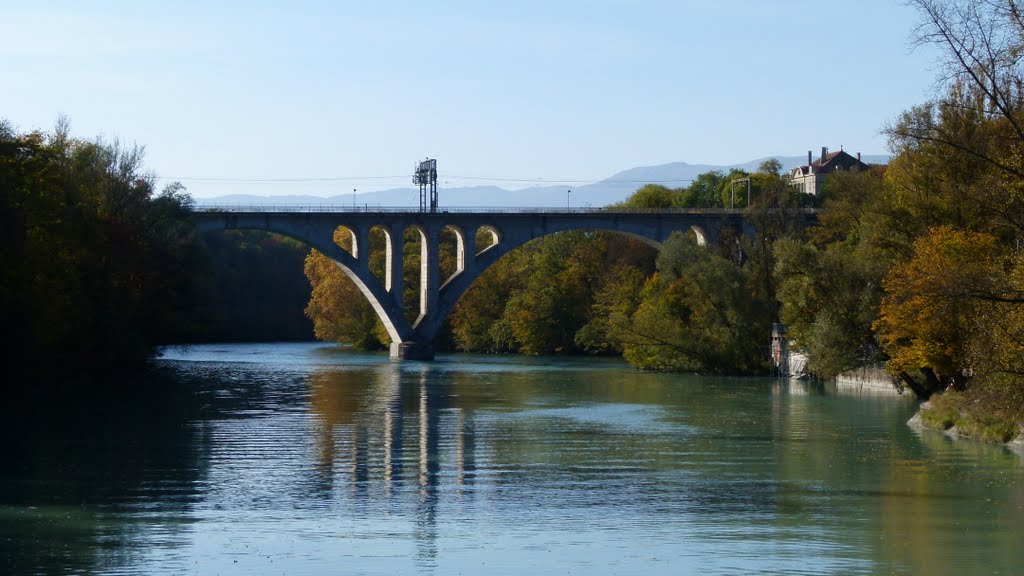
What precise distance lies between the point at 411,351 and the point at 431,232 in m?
6.95

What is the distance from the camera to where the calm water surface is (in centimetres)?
1781

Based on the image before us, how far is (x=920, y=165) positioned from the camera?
39344 millimetres

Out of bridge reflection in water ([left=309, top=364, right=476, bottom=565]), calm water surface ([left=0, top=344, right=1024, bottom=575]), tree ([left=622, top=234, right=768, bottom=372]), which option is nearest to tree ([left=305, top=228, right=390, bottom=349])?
tree ([left=622, top=234, right=768, bottom=372])

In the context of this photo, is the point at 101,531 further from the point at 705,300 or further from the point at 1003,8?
the point at 705,300

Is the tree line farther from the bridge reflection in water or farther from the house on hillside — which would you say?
the house on hillside

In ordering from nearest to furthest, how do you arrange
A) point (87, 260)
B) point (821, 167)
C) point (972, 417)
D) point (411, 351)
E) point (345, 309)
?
point (972, 417)
point (87, 260)
point (411, 351)
point (345, 309)
point (821, 167)

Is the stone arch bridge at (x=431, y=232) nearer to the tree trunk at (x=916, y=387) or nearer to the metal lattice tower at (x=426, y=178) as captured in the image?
the metal lattice tower at (x=426, y=178)

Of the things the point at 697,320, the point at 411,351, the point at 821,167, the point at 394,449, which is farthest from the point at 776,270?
the point at 821,167

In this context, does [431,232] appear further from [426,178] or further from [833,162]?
[833,162]

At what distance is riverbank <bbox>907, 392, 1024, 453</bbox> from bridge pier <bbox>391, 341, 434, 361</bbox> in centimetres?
4190

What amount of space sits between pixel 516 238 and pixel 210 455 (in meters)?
51.9

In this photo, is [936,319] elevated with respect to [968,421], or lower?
elevated

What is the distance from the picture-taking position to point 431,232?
256 feet

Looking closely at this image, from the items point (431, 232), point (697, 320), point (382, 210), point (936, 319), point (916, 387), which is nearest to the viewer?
point (936, 319)
